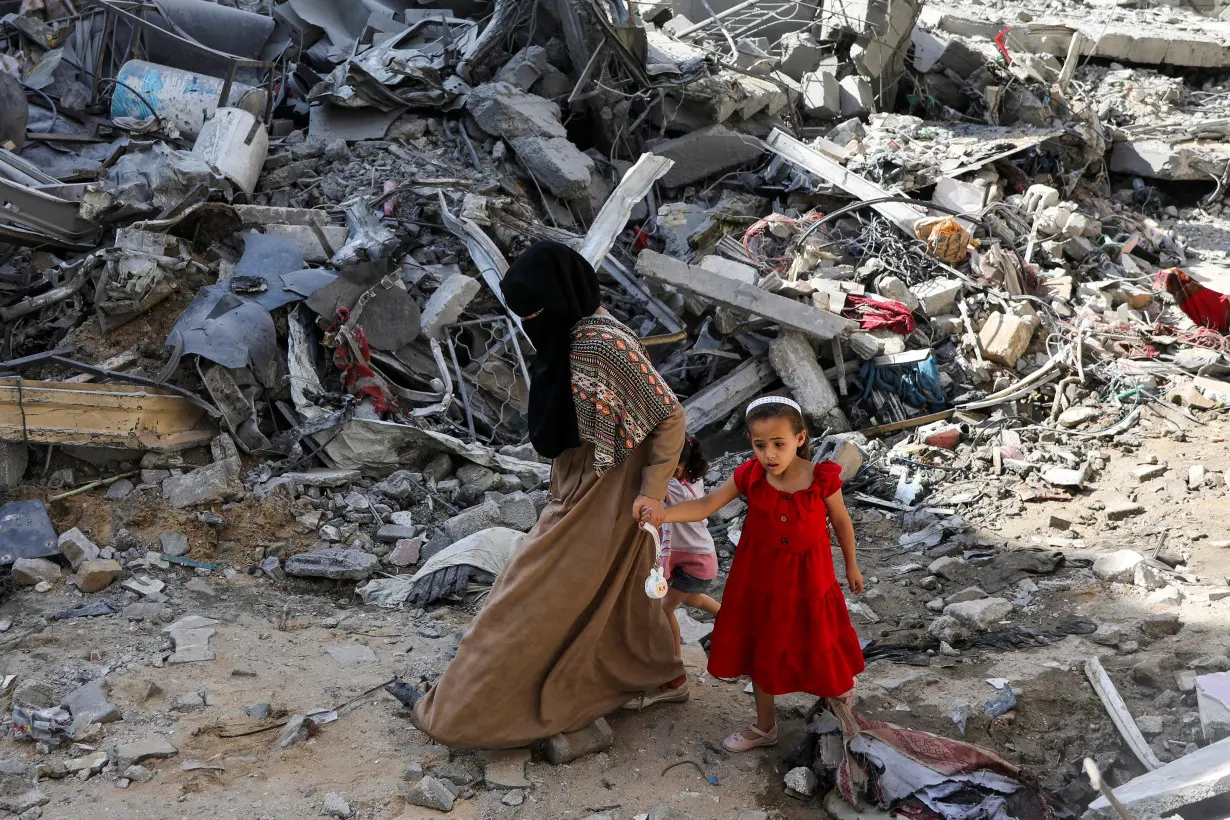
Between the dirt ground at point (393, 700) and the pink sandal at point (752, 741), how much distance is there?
4 cm

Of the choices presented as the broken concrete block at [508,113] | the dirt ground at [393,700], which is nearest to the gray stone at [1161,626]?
the dirt ground at [393,700]

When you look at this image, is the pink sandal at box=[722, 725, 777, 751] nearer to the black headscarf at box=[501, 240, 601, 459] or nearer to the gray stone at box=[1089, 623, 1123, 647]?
the black headscarf at box=[501, 240, 601, 459]

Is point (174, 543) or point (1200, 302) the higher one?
point (1200, 302)

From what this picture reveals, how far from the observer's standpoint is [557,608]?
3252 millimetres

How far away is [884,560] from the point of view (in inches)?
229

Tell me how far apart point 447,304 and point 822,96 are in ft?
21.3

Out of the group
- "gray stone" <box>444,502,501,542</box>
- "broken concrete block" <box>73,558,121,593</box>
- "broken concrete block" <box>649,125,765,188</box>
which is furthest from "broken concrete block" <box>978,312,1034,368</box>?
"broken concrete block" <box>73,558,121,593</box>

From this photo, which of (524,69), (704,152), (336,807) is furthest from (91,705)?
(704,152)

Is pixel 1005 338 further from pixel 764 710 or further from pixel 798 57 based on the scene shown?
pixel 798 57

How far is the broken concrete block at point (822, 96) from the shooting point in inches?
457

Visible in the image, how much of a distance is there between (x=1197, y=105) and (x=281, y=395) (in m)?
13.6

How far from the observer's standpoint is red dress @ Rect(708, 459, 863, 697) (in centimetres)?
314

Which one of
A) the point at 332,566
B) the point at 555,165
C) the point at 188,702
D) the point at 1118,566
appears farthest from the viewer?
the point at 555,165

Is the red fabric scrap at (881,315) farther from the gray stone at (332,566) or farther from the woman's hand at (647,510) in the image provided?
the woman's hand at (647,510)
